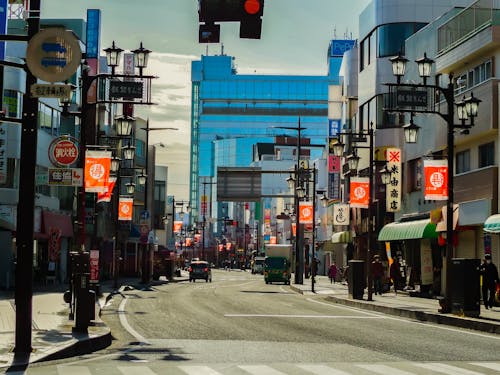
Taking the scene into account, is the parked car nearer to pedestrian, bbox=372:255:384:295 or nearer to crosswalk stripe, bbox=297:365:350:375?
pedestrian, bbox=372:255:384:295

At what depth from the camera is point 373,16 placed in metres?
58.9

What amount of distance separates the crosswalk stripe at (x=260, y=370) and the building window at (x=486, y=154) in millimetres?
25038

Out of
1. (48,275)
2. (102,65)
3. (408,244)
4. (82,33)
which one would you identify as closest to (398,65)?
(408,244)

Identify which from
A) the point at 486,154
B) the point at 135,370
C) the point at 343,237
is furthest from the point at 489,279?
the point at 343,237

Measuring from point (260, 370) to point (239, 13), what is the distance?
5458mm

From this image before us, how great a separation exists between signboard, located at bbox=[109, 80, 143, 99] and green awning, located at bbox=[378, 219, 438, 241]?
20566mm

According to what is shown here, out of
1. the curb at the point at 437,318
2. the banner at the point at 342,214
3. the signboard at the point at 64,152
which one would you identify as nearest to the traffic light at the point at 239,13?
the signboard at the point at 64,152

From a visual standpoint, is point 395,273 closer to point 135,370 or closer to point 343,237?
point 343,237

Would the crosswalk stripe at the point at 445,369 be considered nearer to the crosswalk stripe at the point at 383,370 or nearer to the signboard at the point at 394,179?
the crosswalk stripe at the point at 383,370

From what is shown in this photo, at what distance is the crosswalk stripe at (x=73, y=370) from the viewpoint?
1404 centimetres

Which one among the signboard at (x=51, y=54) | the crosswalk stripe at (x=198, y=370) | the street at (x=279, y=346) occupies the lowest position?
the street at (x=279, y=346)

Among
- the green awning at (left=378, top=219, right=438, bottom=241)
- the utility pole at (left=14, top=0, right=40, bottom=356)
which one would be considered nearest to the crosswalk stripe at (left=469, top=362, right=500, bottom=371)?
the utility pole at (left=14, top=0, right=40, bottom=356)

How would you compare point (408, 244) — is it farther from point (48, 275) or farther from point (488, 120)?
point (48, 275)

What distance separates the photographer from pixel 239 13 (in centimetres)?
1283
